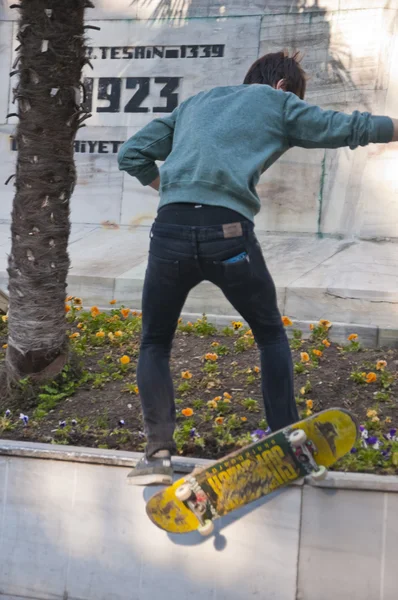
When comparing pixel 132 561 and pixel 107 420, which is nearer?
pixel 132 561

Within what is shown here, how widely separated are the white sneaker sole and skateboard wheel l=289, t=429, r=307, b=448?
1.76 feet

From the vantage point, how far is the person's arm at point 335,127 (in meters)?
3.10

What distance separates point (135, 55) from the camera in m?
9.23

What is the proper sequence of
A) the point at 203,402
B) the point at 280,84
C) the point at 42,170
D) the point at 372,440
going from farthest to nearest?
the point at 42,170 < the point at 203,402 < the point at 372,440 < the point at 280,84

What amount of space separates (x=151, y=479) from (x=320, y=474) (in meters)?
0.69

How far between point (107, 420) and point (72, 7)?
2425 millimetres

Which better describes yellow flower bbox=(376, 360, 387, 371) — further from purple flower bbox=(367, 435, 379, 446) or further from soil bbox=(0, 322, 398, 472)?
purple flower bbox=(367, 435, 379, 446)

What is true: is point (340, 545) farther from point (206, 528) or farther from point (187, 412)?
point (187, 412)

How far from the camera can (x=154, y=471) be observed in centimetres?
328

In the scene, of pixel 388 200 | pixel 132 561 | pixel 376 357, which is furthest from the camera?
pixel 388 200

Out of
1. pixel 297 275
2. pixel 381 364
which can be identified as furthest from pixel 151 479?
pixel 297 275

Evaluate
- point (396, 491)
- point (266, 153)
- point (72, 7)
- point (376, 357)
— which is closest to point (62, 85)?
point (72, 7)

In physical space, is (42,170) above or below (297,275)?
above

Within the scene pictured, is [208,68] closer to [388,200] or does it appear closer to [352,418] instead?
[388,200]
